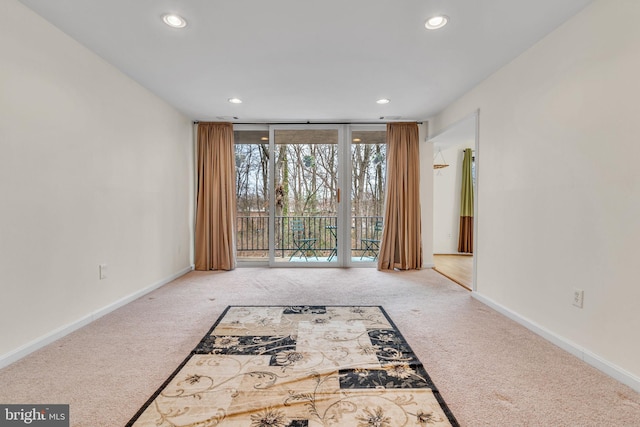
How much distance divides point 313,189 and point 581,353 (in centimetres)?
374

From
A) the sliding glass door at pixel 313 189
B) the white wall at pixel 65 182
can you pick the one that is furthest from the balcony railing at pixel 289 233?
the white wall at pixel 65 182

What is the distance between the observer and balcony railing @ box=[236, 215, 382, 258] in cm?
500

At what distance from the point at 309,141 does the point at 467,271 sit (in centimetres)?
332

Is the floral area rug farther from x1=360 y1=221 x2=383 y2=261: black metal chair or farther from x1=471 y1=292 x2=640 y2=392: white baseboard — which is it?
x1=360 y1=221 x2=383 y2=261: black metal chair

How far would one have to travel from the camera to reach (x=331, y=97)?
3.52m

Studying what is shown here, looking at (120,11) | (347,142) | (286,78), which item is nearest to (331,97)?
(286,78)

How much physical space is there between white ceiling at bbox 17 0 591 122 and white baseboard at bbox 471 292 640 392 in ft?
7.52

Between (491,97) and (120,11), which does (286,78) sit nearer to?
(120,11)

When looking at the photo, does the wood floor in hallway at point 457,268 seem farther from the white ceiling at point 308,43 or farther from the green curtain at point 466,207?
the white ceiling at point 308,43

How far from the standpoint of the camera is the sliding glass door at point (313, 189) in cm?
476

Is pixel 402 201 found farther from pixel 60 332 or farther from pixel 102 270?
pixel 60 332

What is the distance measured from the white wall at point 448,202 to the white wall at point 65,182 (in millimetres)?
5395

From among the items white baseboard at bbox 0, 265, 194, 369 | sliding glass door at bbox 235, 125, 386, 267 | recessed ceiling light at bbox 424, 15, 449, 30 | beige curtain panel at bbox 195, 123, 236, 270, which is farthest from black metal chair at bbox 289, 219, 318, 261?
recessed ceiling light at bbox 424, 15, 449, 30

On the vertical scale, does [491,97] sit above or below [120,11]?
below
